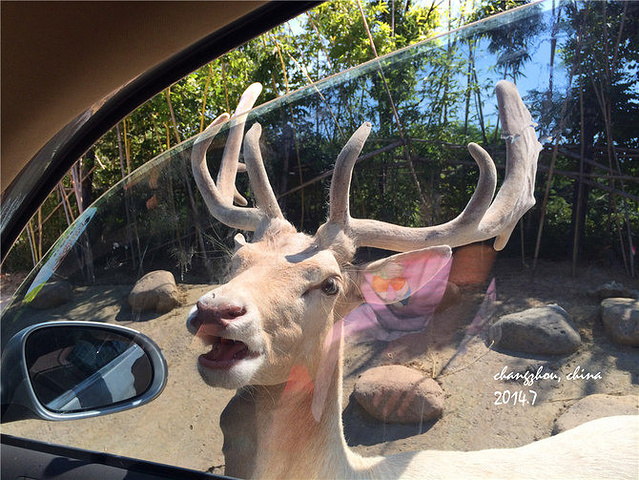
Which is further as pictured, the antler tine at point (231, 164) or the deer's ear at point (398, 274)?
the antler tine at point (231, 164)

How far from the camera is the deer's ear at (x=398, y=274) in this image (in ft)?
5.00

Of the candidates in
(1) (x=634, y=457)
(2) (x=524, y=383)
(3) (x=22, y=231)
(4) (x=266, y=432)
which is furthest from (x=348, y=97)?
(1) (x=634, y=457)

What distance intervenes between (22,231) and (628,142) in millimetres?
1978

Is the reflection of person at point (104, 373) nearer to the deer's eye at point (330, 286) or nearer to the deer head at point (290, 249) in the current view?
the deer head at point (290, 249)

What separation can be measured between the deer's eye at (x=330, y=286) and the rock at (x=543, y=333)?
0.68 meters

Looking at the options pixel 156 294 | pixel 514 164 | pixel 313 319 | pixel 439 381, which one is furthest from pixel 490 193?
pixel 156 294

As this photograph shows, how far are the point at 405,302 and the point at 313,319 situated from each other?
446 mm

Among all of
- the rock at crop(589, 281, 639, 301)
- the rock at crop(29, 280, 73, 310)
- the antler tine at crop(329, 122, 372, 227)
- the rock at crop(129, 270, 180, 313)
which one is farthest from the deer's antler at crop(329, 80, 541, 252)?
the rock at crop(29, 280, 73, 310)

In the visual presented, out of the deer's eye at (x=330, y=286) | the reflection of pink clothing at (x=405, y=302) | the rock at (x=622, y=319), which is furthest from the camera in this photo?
the deer's eye at (x=330, y=286)

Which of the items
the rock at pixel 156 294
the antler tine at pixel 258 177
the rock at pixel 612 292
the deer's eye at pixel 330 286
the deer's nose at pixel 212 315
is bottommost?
the rock at pixel 612 292

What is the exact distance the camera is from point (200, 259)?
1736 millimetres

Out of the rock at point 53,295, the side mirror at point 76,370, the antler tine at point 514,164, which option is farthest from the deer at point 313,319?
the rock at point 53,295

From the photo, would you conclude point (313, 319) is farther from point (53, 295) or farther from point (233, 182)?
point (53, 295)

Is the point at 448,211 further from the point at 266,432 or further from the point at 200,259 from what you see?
the point at 266,432
